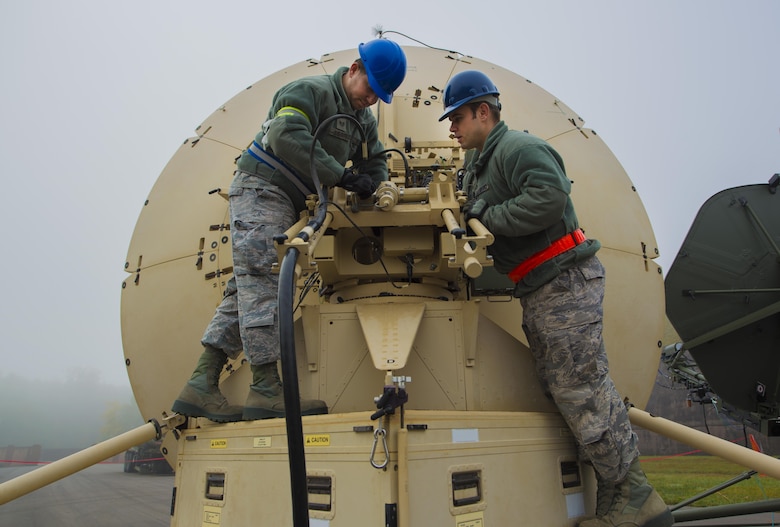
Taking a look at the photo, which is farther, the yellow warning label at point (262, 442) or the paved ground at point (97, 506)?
the paved ground at point (97, 506)

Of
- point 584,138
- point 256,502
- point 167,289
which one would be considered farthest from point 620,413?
point 167,289

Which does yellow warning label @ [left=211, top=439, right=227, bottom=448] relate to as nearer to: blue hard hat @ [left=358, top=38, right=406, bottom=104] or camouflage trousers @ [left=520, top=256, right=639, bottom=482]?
camouflage trousers @ [left=520, top=256, right=639, bottom=482]

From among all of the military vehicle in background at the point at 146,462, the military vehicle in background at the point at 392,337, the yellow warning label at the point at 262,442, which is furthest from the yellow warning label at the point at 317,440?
the military vehicle in background at the point at 146,462

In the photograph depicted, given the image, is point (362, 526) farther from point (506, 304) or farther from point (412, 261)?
point (506, 304)

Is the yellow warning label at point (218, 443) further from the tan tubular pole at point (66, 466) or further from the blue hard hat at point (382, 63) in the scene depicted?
the blue hard hat at point (382, 63)

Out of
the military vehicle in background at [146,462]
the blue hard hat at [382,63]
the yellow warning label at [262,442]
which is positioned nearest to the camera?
the yellow warning label at [262,442]

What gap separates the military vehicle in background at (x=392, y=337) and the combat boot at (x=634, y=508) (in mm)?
147

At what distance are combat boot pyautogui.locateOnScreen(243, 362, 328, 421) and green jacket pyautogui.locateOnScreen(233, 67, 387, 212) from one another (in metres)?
1.02

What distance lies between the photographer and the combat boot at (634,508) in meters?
2.47

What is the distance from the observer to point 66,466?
8.96 feet

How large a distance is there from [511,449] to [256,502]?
46.3 inches

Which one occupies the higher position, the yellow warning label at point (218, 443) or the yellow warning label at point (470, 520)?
the yellow warning label at point (218, 443)

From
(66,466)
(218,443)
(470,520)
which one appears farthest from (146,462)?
(470,520)

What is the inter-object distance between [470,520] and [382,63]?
2283 millimetres
